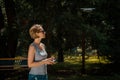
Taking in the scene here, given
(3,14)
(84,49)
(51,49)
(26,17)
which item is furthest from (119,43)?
(3,14)

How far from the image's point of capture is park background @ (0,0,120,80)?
13945 millimetres

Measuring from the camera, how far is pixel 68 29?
1416 cm

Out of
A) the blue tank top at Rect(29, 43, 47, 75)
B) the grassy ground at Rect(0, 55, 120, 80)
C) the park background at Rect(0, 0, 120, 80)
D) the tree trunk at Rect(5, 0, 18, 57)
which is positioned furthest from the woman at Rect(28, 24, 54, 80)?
the grassy ground at Rect(0, 55, 120, 80)

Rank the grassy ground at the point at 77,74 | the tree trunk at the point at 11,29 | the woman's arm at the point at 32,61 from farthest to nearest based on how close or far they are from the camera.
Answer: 1. the grassy ground at the point at 77,74
2. the tree trunk at the point at 11,29
3. the woman's arm at the point at 32,61

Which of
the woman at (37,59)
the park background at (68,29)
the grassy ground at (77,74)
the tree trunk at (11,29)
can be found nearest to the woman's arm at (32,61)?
the woman at (37,59)

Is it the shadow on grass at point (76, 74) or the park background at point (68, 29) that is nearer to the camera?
the park background at point (68, 29)

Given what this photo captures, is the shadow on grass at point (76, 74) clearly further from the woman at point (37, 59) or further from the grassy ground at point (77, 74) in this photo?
the woman at point (37, 59)

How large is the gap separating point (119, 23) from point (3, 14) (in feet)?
20.4

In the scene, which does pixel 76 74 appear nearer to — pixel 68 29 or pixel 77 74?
pixel 77 74

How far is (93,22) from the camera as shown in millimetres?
16781

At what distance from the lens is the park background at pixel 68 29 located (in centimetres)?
1395

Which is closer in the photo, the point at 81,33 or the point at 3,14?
the point at 81,33

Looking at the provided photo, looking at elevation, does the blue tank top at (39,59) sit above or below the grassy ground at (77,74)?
above

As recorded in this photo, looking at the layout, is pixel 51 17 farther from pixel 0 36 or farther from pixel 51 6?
pixel 0 36
